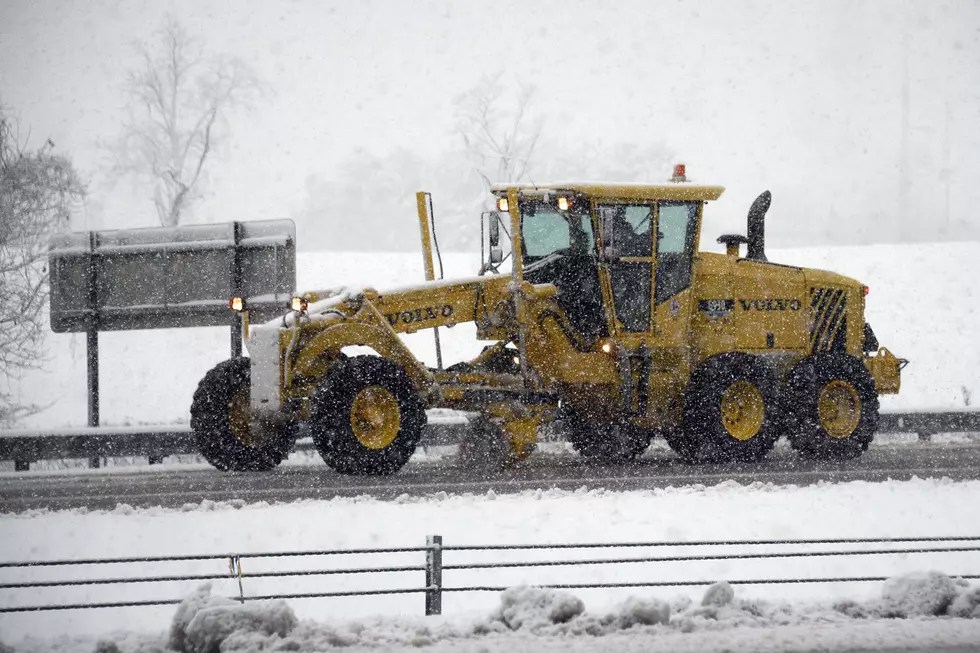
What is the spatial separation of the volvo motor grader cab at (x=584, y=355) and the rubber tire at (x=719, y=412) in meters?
0.02

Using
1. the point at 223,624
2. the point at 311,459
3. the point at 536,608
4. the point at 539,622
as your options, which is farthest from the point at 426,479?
the point at 223,624

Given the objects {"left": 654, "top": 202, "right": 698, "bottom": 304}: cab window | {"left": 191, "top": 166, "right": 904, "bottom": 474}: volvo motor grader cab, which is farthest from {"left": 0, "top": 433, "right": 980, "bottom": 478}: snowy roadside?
{"left": 654, "top": 202, "right": 698, "bottom": 304}: cab window

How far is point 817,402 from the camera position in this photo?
1453cm

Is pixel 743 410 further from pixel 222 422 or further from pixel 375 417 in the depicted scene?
pixel 222 422

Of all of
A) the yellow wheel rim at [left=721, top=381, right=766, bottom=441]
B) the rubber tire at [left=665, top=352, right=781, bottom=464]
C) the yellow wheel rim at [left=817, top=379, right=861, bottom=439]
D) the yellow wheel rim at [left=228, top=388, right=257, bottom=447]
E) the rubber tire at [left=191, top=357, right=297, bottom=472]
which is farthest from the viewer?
the yellow wheel rim at [left=817, top=379, right=861, bottom=439]

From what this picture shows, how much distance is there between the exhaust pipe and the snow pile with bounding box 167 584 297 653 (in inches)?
401

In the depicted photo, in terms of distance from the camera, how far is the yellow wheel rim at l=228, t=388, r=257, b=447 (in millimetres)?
12867

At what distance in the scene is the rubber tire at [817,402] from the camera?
1449 cm

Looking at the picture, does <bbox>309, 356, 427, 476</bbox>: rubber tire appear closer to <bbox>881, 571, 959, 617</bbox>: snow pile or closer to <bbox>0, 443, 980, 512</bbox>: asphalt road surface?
<bbox>0, 443, 980, 512</bbox>: asphalt road surface

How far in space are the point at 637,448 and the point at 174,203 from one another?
2067 centimetres

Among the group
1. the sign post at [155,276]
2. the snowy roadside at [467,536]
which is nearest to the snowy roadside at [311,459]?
the sign post at [155,276]

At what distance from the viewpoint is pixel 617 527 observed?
9.52 metres

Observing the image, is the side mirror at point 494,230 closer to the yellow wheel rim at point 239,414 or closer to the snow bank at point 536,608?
the yellow wheel rim at point 239,414

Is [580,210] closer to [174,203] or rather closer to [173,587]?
[173,587]
